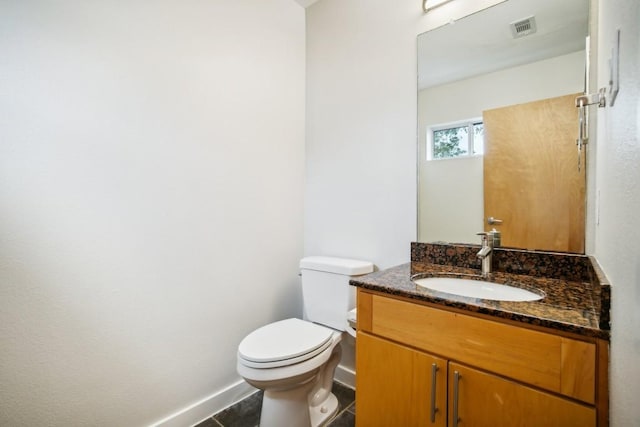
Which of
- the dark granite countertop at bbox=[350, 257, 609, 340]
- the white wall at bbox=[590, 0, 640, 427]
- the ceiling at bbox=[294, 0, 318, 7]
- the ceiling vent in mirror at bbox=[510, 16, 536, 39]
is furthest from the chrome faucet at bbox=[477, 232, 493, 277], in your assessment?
the ceiling at bbox=[294, 0, 318, 7]

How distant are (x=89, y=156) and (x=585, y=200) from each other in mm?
1960

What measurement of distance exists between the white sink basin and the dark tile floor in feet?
2.79

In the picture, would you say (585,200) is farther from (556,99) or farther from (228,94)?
(228,94)

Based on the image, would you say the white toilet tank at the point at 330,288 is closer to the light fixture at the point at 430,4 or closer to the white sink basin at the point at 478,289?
the white sink basin at the point at 478,289

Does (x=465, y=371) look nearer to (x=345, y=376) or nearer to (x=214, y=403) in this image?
(x=345, y=376)

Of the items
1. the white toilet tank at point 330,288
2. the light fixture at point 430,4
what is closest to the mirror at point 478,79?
the light fixture at point 430,4

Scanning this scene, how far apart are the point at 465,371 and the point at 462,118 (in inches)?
44.0

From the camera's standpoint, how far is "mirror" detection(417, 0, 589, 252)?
3.94 feet

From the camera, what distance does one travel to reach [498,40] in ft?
4.40

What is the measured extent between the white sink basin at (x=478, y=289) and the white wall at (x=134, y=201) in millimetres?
994

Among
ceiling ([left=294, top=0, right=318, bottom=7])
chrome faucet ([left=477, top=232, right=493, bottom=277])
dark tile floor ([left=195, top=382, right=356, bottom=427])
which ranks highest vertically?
→ ceiling ([left=294, top=0, right=318, bottom=7])

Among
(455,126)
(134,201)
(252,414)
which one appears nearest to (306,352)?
(252,414)

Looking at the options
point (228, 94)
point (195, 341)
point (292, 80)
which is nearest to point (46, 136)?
point (228, 94)

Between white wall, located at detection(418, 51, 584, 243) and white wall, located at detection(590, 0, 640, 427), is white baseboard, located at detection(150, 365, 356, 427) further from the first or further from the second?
white wall, located at detection(590, 0, 640, 427)
